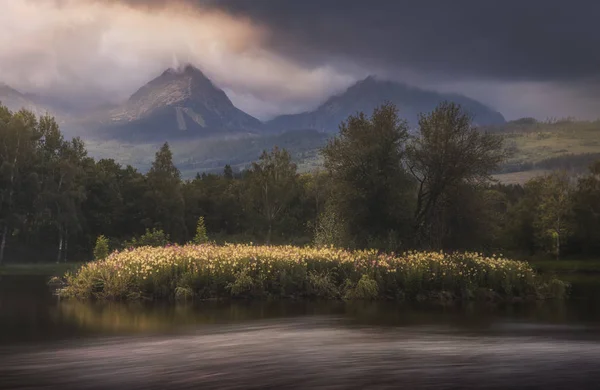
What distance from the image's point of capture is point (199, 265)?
2603cm

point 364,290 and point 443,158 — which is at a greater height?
point 443,158

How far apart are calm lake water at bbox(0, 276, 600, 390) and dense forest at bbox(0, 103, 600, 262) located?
56.5 ft

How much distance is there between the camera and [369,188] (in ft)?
126

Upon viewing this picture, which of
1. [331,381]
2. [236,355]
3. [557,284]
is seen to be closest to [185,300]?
[236,355]

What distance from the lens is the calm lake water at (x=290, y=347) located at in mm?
10055

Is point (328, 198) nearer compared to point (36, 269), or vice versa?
point (328, 198)

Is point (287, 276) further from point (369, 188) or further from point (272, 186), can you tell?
point (272, 186)

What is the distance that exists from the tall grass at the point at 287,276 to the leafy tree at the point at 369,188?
9670 millimetres

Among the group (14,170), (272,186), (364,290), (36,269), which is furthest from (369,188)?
(272,186)

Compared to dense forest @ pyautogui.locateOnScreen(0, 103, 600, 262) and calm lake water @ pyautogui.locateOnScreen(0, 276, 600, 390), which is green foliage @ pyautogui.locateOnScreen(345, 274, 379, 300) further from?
dense forest @ pyautogui.locateOnScreen(0, 103, 600, 262)

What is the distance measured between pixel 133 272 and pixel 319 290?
779 centimetres

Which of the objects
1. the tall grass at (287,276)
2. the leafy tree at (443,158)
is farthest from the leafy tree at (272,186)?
the tall grass at (287,276)

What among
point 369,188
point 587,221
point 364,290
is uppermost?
point 369,188

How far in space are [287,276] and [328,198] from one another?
15457 millimetres
